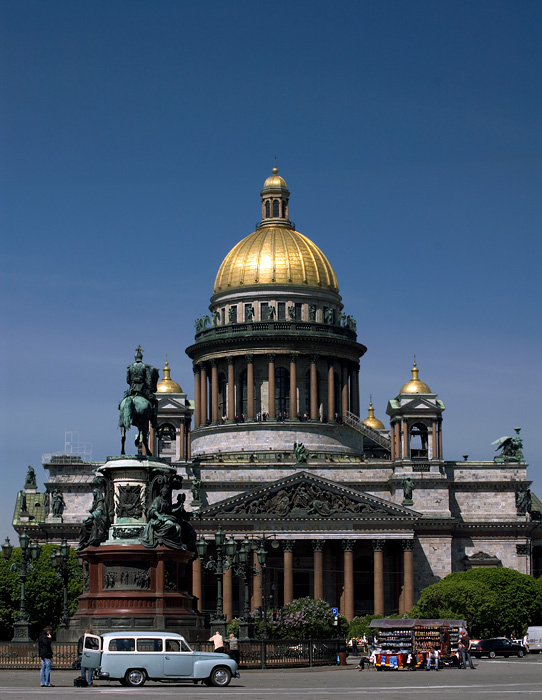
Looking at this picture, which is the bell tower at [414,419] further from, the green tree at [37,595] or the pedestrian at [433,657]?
the pedestrian at [433,657]

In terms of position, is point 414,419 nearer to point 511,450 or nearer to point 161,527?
point 511,450

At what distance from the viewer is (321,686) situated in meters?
52.1

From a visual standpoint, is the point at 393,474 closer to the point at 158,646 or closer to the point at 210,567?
the point at 210,567

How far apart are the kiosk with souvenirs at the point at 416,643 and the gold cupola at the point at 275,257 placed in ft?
227

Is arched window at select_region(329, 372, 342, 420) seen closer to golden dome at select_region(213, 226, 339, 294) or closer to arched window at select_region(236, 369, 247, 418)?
arched window at select_region(236, 369, 247, 418)

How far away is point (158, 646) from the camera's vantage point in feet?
172

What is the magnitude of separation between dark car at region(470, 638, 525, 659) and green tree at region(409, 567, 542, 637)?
729 inches

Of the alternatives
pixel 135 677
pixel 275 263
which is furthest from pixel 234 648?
pixel 275 263

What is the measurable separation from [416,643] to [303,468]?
59125 mm

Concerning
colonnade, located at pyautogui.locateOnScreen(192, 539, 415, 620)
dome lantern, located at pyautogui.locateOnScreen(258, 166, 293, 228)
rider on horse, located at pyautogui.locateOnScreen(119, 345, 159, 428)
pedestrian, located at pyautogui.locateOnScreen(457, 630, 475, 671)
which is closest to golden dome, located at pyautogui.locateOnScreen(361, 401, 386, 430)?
dome lantern, located at pyautogui.locateOnScreen(258, 166, 293, 228)

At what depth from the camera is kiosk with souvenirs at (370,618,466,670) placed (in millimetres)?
71938

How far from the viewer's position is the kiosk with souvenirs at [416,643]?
7194cm

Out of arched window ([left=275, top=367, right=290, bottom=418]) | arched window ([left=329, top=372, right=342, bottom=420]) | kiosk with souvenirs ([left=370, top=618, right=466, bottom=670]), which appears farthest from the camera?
arched window ([left=329, top=372, right=342, bottom=420])

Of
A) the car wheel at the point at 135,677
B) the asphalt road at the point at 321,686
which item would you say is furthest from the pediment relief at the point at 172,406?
the car wheel at the point at 135,677
